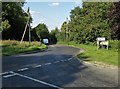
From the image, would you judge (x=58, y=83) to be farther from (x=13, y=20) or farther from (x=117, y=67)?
(x=13, y=20)

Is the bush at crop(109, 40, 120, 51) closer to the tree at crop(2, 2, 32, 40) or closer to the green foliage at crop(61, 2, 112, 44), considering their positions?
the green foliage at crop(61, 2, 112, 44)

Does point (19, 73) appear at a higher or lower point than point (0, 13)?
lower

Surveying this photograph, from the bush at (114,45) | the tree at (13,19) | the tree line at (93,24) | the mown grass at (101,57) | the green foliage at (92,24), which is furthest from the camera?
the tree at (13,19)

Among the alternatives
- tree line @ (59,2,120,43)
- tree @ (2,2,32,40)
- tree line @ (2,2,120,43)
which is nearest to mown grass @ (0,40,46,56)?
tree line @ (2,2,120,43)

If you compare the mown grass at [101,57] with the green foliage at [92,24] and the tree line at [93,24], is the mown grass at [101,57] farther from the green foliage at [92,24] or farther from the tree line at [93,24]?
the green foliage at [92,24]

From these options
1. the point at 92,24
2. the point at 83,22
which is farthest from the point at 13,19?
the point at 92,24

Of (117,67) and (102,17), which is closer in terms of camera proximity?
(117,67)

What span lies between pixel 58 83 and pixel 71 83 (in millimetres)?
537

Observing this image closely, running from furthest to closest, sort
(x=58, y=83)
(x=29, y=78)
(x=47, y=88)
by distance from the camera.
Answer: (x=29, y=78) < (x=58, y=83) < (x=47, y=88)

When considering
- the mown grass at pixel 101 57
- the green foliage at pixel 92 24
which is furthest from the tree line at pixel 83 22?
the mown grass at pixel 101 57

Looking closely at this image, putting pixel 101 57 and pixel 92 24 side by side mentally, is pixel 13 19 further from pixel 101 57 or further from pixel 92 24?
pixel 101 57

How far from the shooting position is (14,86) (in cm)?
1112

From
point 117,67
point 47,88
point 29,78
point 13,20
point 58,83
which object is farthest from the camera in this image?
point 13,20

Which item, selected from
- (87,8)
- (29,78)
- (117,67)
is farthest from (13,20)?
(29,78)
